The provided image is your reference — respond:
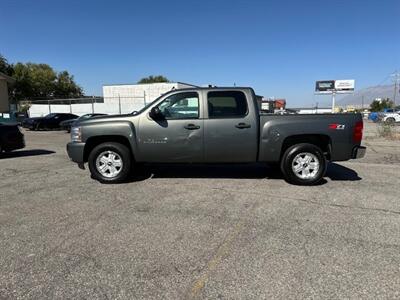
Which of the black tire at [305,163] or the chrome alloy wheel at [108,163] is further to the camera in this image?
the chrome alloy wheel at [108,163]

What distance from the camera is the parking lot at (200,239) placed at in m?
3.10

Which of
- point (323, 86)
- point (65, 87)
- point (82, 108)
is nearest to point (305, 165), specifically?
point (82, 108)

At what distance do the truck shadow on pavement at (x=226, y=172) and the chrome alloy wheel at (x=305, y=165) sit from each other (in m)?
0.36

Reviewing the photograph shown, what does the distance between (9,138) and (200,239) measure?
9.49 metres

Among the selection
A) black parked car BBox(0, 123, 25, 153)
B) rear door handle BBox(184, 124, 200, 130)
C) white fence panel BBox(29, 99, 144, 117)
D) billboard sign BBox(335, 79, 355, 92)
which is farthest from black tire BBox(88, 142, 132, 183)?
billboard sign BBox(335, 79, 355, 92)

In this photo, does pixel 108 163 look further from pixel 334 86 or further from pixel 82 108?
pixel 334 86

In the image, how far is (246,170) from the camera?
26.9 feet

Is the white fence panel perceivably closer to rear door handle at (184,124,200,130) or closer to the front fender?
the front fender

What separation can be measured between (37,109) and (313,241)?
3913 centimetres

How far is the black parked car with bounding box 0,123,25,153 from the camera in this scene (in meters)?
11.1

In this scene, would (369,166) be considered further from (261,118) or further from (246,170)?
(261,118)

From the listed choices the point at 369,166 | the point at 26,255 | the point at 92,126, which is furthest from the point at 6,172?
the point at 369,166

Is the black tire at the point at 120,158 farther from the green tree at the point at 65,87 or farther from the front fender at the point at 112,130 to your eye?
the green tree at the point at 65,87

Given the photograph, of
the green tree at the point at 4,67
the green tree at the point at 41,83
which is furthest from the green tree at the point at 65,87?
the green tree at the point at 4,67
